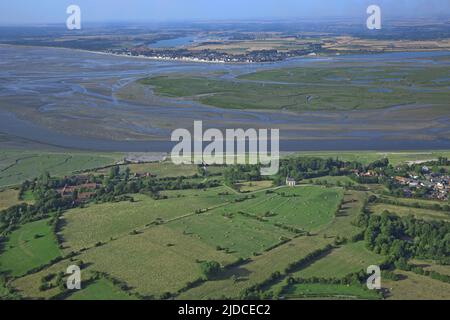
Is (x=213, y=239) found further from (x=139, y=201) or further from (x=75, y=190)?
(x=75, y=190)

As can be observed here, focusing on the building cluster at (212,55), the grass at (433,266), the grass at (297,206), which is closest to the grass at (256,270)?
the grass at (297,206)

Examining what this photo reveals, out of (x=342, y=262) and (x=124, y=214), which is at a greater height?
(x=124, y=214)

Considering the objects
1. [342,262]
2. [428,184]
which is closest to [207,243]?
[342,262]

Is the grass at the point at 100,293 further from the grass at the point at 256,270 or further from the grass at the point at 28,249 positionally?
the grass at the point at 28,249

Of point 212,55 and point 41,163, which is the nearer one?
point 41,163

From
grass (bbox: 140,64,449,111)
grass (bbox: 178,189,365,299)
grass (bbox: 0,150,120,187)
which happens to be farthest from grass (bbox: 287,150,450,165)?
grass (bbox: 140,64,449,111)

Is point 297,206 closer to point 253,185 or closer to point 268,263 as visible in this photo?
point 253,185

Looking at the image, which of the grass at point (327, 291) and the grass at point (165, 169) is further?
the grass at point (165, 169)
